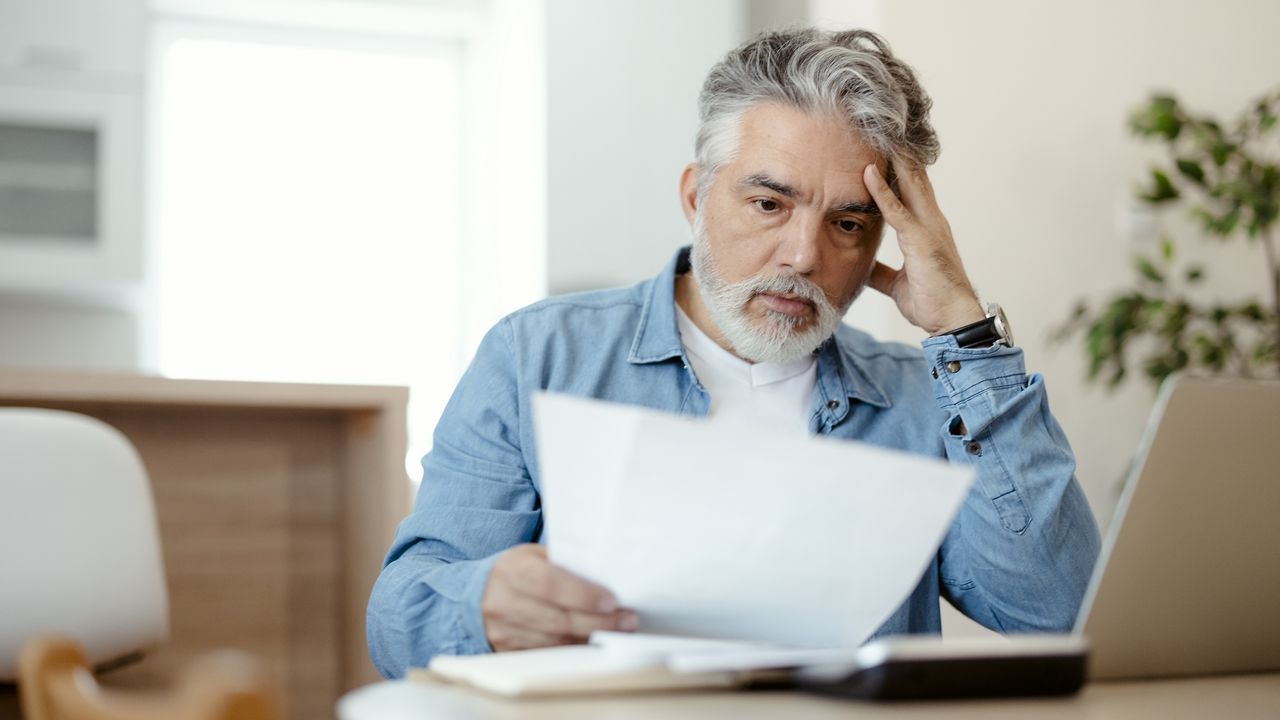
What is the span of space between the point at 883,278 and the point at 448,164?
2377 millimetres

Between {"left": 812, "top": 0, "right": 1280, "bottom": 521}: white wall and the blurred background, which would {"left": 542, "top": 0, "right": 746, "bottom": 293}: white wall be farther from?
{"left": 812, "top": 0, "right": 1280, "bottom": 521}: white wall

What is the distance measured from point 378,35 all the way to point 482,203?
0.57m

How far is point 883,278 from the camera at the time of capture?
1500 millimetres

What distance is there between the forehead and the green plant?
144 cm

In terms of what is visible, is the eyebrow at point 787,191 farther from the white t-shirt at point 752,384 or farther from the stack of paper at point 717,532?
the stack of paper at point 717,532

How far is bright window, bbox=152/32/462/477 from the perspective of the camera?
11.2 ft

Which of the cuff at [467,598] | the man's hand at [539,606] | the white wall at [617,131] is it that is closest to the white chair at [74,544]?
the cuff at [467,598]

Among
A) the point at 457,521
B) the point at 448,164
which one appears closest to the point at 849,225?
the point at 457,521

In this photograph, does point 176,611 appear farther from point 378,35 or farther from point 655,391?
point 378,35

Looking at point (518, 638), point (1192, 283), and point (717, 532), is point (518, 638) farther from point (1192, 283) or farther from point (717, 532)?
point (1192, 283)

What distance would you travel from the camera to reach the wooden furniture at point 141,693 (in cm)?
38

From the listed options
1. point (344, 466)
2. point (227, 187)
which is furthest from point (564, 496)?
point (227, 187)

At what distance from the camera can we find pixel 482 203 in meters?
3.57

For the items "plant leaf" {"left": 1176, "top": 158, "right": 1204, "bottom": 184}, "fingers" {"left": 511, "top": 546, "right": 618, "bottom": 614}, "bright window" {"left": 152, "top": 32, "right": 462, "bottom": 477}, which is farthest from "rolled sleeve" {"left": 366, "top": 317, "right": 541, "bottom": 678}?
"bright window" {"left": 152, "top": 32, "right": 462, "bottom": 477}
